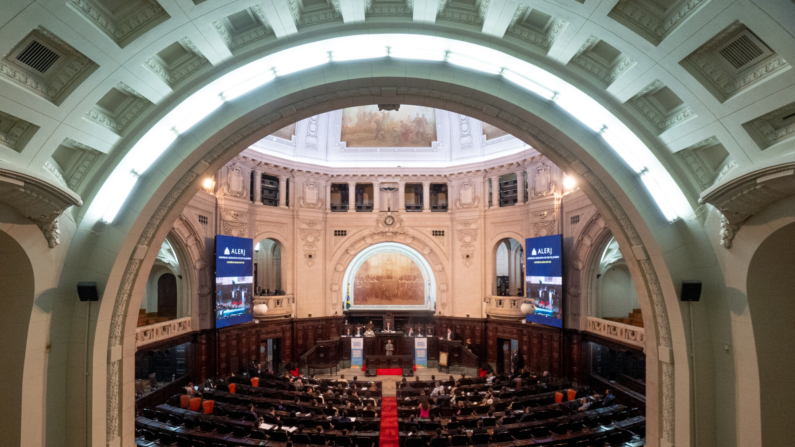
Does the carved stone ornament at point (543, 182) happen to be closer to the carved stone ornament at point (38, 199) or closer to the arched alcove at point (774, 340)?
the arched alcove at point (774, 340)

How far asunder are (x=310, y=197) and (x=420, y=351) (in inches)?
478

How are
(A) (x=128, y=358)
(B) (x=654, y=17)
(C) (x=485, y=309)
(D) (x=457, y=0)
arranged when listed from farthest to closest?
(C) (x=485, y=309), (A) (x=128, y=358), (D) (x=457, y=0), (B) (x=654, y=17)

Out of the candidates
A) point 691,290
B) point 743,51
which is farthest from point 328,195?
point 743,51

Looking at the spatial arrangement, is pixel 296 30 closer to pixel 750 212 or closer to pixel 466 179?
pixel 750 212

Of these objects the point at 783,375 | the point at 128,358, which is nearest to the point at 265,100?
the point at 128,358

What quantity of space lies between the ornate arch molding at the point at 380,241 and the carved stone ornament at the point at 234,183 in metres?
7.17

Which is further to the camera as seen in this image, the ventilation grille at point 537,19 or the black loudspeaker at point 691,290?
the black loudspeaker at point 691,290

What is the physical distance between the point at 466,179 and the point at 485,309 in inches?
332

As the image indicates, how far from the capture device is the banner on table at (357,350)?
83.1 ft

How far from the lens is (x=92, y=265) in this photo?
9.60 meters

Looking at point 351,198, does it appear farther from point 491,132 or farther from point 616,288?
point 616,288

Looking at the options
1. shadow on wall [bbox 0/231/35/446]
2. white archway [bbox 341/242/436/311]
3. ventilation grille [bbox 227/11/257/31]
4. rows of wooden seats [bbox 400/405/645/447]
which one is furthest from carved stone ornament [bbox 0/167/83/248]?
white archway [bbox 341/242/436/311]

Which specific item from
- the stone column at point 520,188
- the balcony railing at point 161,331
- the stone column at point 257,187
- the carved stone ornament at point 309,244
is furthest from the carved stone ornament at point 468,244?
the balcony railing at point 161,331

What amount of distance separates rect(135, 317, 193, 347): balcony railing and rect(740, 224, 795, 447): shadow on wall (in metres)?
18.9
